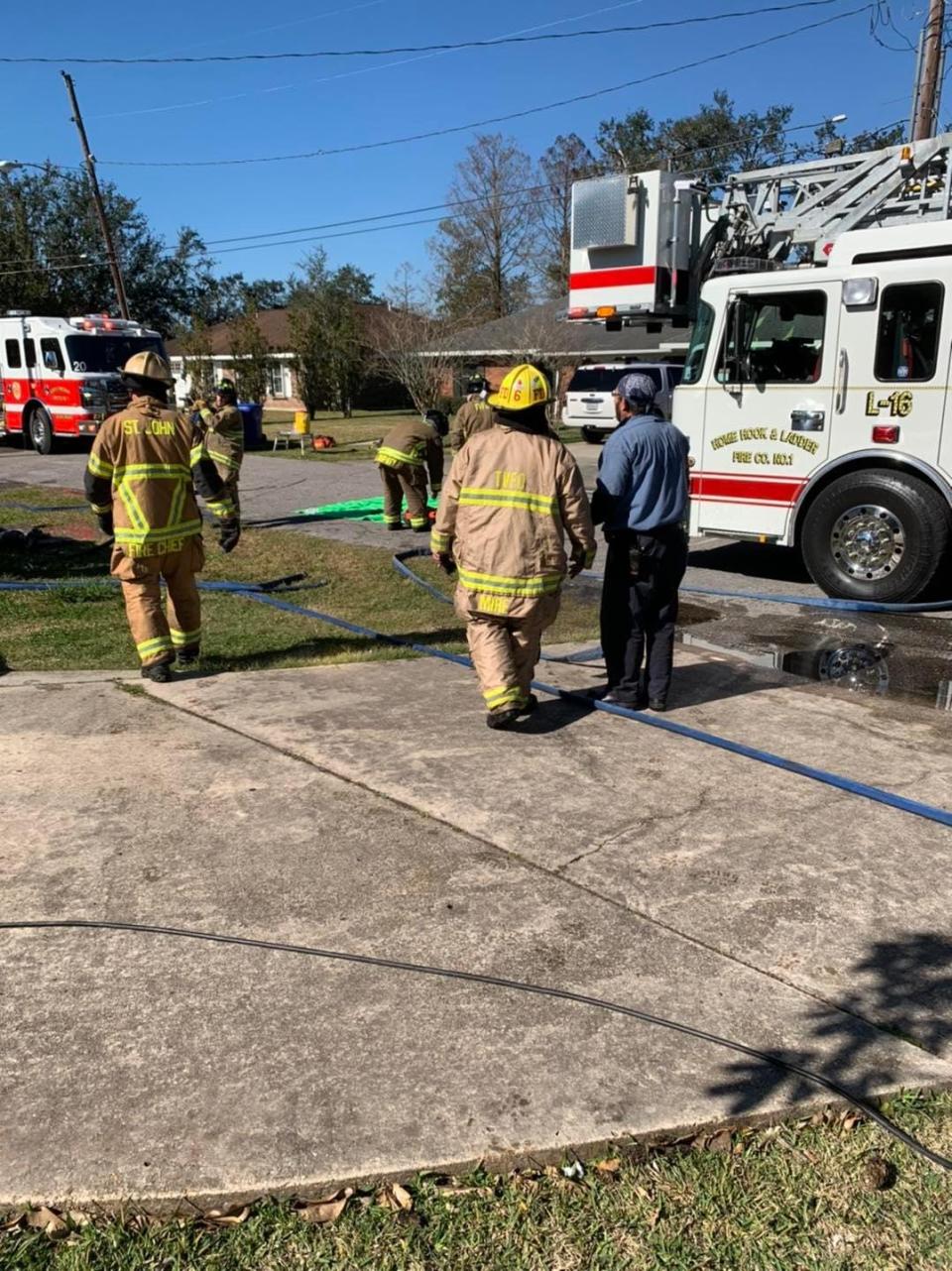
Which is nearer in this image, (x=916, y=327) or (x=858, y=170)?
(x=916, y=327)

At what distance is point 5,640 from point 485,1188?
5.79 metres

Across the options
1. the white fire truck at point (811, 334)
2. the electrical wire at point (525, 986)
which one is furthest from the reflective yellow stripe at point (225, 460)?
the electrical wire at point (525, 986)

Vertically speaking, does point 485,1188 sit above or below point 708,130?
below

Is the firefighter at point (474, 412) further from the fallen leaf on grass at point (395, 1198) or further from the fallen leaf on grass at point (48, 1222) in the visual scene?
the fallen leaf on grass at point (48, 1222)

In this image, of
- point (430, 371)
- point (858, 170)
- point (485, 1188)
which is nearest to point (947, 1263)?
point (485, 1188)

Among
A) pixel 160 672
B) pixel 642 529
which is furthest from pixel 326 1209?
pixel 160 672

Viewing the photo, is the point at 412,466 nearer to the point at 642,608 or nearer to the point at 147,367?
the point at 147,367

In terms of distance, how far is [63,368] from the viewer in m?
21.6

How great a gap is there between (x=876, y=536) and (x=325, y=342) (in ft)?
109

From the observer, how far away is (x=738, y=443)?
855cm

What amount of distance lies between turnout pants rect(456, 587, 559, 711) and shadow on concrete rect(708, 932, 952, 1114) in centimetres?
219

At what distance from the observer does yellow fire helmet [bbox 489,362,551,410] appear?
469 centimetres

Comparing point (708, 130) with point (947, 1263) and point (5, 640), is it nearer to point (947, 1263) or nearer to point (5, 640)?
point (5, 640)

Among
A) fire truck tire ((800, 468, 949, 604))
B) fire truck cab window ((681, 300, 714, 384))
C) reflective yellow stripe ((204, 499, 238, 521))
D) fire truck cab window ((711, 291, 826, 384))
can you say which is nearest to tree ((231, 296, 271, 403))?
reflective yellow stripe ((204, 499, 238, 521))
